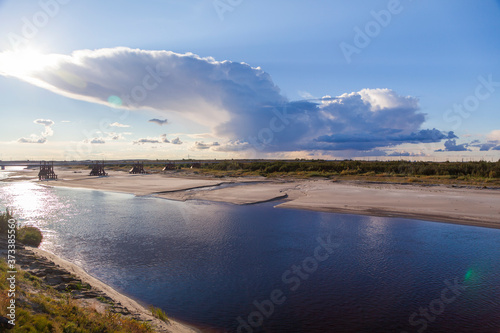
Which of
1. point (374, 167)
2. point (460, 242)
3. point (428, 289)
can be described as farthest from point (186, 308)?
point (374, 167)

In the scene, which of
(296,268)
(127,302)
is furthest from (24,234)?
(296,268)

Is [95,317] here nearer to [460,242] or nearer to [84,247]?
[84,247]

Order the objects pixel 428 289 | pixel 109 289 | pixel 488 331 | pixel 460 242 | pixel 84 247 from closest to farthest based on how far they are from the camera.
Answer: pixel 488 331
pixel 109 289
pixel 428 289
pixel 84 247
pixel 460 242

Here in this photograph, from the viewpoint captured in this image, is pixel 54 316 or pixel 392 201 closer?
pixel 54 316

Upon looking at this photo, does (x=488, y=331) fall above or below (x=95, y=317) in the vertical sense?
below

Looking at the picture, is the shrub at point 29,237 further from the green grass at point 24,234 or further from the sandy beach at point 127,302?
the sandy beach at point 127,302

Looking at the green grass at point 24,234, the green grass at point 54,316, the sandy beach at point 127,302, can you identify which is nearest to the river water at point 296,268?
the sandy beach at point 127,302

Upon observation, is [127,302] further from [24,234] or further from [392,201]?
[392,201]

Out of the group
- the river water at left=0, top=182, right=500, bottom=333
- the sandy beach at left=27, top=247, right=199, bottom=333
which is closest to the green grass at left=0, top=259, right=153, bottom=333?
the sandy beach at left=27, top=247, right=199, bottom=333

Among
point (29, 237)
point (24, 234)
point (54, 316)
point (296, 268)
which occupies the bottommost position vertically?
point (296, 268)
